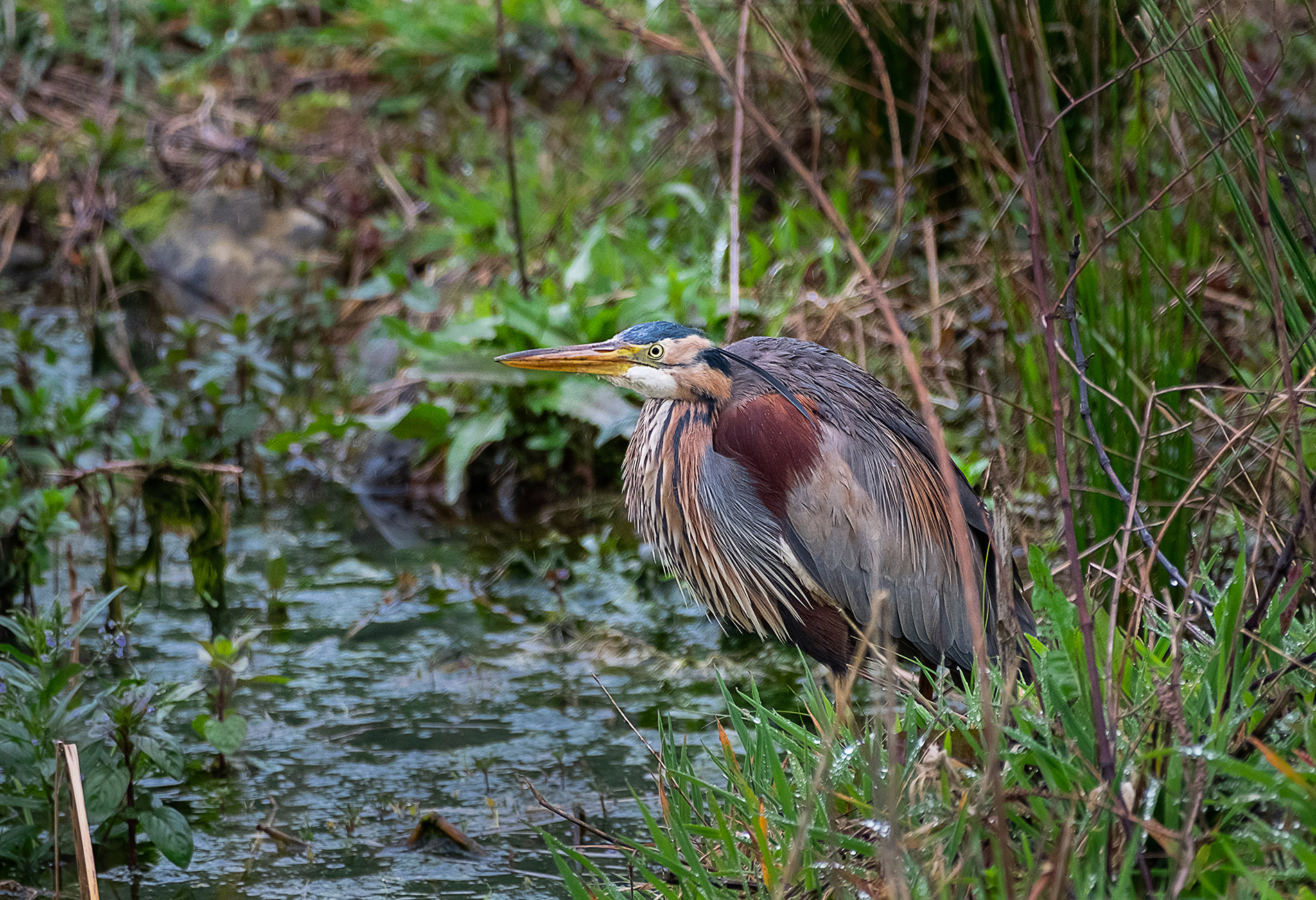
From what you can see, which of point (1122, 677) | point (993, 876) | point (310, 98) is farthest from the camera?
point (310, 98)

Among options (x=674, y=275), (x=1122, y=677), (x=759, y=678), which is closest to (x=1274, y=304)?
(x=1122, y=677)

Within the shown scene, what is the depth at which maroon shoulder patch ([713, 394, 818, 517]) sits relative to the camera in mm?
2904

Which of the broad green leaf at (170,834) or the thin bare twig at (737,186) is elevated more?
the thin bare twig at (737,186)

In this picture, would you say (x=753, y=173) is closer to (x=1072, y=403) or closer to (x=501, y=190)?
(x=501, y=190)

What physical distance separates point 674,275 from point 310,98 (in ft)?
14.4

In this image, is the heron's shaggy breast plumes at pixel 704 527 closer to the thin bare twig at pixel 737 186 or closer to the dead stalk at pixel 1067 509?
the thin bare twig at pixel 737 186

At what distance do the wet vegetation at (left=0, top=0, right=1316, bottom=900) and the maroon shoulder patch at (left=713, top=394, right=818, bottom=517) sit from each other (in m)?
0.42

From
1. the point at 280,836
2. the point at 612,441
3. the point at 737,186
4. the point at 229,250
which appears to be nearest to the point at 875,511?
the point at 737,186

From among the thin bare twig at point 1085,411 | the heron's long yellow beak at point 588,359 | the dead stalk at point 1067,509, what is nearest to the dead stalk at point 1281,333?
the thin bare twig at point 1085,411

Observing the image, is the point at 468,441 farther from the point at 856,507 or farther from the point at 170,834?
the point at 170,834

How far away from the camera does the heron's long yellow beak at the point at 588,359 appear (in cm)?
285

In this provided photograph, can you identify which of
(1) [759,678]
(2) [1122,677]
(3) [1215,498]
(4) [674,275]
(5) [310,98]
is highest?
(5) [310,98]

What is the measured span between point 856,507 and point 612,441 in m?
1.92

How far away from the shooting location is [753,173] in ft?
19.9
